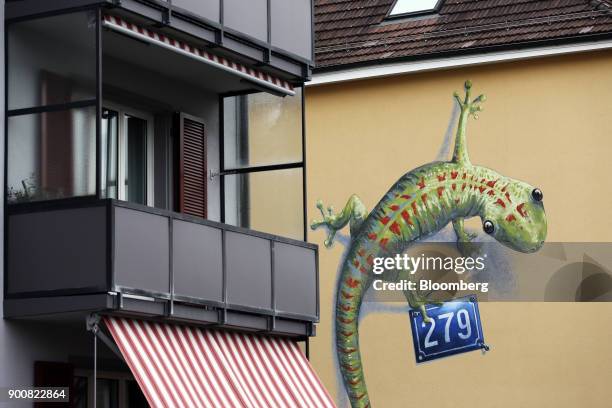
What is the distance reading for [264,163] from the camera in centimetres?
2105

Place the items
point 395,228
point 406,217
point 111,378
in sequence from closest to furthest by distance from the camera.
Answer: point 111,378 → point 406,217 → point 395,228

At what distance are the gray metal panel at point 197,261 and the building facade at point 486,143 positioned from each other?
7382 mm

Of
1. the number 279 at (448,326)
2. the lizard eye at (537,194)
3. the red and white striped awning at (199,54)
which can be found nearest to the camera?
the red and white striped awning at (199,54)

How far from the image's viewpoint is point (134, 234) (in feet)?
54.0

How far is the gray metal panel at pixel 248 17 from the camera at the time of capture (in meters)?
18.6

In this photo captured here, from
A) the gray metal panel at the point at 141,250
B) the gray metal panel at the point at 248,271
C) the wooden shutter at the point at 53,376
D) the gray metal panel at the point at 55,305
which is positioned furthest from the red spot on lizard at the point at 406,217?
the gray metal panel at the point at 55,305

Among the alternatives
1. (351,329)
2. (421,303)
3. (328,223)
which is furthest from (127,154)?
(421,303)

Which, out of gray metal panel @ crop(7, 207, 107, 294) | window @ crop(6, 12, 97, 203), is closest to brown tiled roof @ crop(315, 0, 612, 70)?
window @ crop(6, 12, 97, 203)

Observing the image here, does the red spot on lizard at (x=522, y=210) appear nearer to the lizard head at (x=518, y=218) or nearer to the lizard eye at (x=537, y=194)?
the lizard head at (x=518, y=218)

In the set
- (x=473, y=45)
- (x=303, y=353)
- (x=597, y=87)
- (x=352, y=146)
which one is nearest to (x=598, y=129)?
(x=597, y=87)

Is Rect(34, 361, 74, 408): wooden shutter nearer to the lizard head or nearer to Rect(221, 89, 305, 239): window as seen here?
Rect(221, 89, 305, 239): window

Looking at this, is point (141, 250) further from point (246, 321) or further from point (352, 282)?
point (352, 282)

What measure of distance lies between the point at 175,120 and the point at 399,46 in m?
6.47

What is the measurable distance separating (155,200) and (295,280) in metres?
2.33
